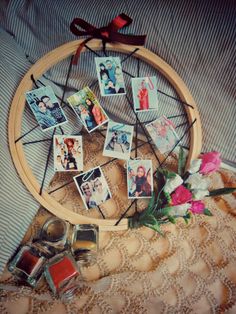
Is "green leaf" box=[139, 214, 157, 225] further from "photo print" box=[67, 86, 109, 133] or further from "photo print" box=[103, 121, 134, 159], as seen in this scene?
"photo print" box=[67, 86, 109, 133]

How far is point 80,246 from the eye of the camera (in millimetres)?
978

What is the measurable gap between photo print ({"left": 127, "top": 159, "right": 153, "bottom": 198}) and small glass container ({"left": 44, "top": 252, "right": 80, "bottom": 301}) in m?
0.31

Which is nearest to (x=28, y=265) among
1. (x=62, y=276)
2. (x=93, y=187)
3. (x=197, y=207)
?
(x=62, y=276)

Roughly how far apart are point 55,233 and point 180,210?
1.33ft

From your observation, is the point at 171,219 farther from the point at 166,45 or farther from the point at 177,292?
the point at 166,45

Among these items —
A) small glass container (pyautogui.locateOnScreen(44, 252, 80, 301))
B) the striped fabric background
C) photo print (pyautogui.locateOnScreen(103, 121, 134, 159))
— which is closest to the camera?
small glass container (pyautogui.locateOnScreen(44, 252, 80, 301))

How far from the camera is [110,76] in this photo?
3.55ft

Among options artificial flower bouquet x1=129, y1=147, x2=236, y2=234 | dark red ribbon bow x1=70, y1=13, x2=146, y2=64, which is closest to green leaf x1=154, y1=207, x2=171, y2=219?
artificial flower bouquet x1=129, y1=147, x2=236, y2=234

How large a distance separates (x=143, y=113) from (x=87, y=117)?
0.22 meters

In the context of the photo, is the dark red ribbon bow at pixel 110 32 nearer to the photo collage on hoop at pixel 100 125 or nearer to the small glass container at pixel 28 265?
the photo collage on hoop at pixel 100 125

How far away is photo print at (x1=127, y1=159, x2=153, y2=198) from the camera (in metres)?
1.10

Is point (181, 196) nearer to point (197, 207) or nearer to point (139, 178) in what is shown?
point (197, 207)

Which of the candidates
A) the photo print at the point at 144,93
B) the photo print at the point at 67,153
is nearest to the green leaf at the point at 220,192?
the photo print at the point at 144,93

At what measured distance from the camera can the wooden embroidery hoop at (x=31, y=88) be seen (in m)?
1.03
